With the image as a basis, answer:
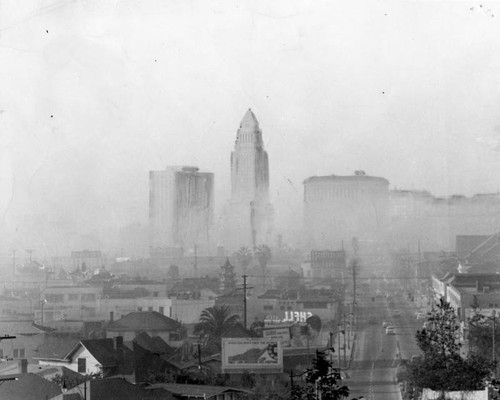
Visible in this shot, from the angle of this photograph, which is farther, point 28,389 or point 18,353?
point 18,353

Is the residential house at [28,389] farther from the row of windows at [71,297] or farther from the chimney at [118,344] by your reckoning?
the row of windows at [71,297]

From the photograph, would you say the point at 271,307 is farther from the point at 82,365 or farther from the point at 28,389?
the point at 28,389

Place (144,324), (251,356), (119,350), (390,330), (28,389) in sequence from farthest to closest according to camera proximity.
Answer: (390,330) < (144,324) < (251,356) < (119,350) < (28,389)

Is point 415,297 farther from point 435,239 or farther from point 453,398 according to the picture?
point 453,398

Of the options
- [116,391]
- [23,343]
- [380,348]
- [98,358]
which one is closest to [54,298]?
[23,343]

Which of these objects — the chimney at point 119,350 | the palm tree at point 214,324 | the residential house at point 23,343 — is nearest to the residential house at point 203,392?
the chimney at point 119,350

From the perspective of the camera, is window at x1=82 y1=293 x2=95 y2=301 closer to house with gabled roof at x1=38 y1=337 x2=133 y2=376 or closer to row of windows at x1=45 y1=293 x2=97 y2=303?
row of windows at x1=45 y1=293 x2=97 y2=303

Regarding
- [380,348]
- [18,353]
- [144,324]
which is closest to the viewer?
[18,353]

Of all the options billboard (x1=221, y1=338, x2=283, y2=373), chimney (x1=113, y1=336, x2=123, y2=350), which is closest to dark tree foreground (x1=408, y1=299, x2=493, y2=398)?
billboard (x1=221, y1=338, x2=283, y2=373)
